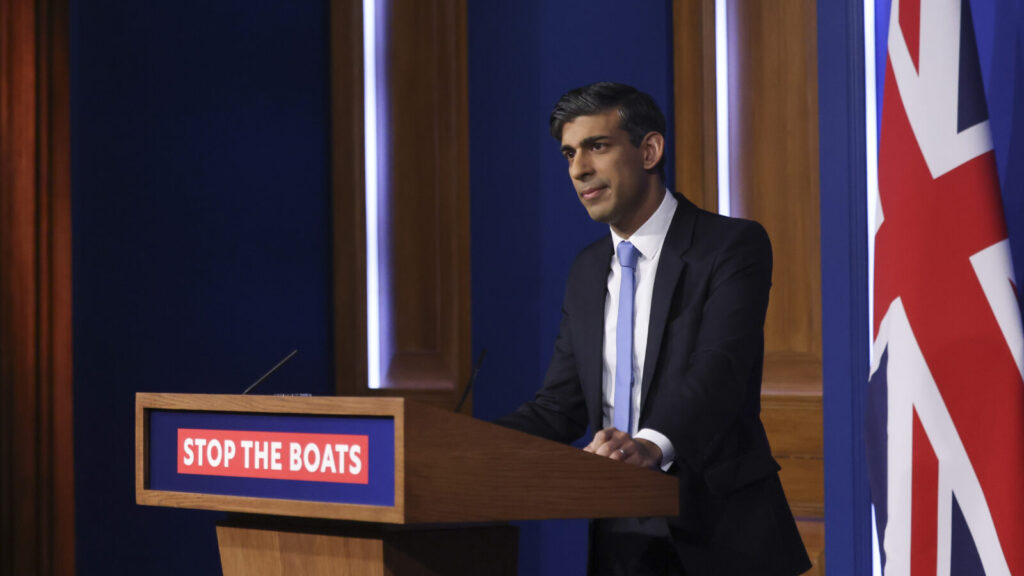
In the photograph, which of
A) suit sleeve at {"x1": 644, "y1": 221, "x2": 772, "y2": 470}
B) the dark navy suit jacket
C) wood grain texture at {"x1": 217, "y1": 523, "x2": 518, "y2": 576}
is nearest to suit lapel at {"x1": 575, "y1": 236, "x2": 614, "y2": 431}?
the dark navy suit jacket

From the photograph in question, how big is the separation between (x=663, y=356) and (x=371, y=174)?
2170 mm

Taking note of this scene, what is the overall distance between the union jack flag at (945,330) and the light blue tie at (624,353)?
1.36ft

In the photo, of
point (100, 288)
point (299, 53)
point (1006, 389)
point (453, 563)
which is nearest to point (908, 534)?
point (1006, 389)

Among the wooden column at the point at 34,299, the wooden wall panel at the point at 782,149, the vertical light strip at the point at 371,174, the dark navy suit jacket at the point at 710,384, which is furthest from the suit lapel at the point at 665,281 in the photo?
the vertical light strip at the point at 371,174

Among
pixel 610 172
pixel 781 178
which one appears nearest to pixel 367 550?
pixel 610 172

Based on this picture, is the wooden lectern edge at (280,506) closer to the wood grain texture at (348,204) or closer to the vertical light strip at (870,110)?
the vertical light strip at (870,110)

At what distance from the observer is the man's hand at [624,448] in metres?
1.40

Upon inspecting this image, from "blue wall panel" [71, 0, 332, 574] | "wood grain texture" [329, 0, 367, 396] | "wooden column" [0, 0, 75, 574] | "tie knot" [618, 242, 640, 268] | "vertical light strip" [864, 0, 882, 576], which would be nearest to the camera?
"tie knot" [618, 242, 640, 268]

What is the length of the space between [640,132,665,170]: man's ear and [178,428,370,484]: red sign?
0.90 meters

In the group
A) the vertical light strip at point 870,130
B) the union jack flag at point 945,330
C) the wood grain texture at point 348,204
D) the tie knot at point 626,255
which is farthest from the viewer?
the wood grain texture at point 348,204

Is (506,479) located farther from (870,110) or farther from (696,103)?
(696,103)

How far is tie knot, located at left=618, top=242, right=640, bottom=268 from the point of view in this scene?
1838 millimetres

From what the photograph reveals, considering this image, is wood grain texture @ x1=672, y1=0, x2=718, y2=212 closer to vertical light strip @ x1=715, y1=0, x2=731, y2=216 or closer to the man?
vertical light strip @ x1=715, y1=0, x2=731, y2=216

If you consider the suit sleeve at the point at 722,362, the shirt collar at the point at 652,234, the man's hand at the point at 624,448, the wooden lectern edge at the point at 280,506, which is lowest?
the wooden lectern edge at the point at 280,506
